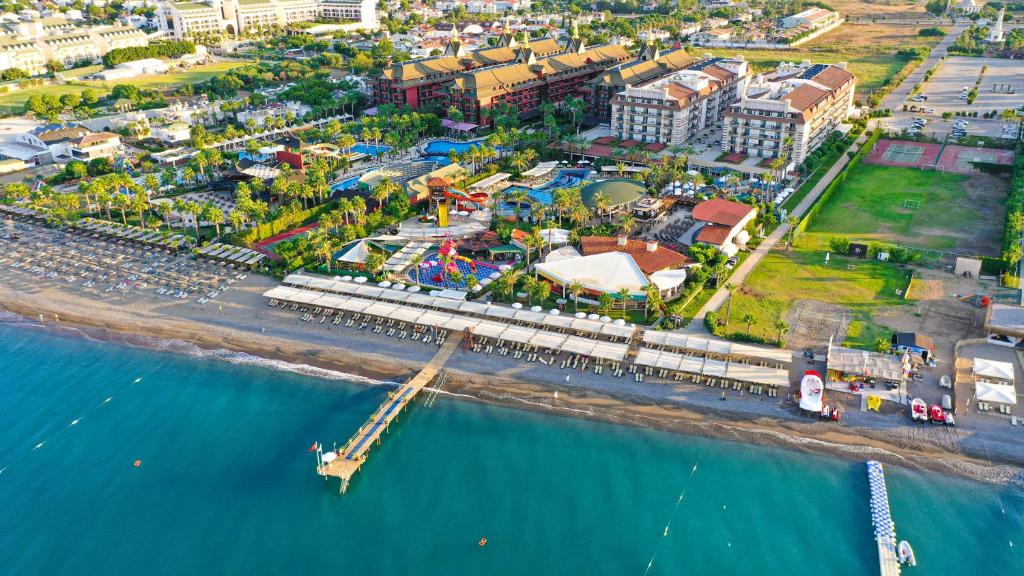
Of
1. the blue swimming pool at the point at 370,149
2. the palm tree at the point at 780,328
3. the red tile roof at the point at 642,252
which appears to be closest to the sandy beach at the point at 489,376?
the palm tree at the point at 780,328

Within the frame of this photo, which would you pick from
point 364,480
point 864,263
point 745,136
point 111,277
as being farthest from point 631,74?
point 364,480

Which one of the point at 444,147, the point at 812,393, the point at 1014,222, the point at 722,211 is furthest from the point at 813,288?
the point at 444,147

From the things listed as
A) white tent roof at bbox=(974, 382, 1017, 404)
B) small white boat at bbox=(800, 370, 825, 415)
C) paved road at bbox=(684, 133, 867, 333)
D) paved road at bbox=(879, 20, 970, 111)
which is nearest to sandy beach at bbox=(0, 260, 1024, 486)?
small white boat at bbox=(800, 370, 825, 415)

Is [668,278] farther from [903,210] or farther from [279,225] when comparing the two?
[279,225]

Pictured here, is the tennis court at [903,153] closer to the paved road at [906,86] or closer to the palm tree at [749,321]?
the paved road at [906,86]

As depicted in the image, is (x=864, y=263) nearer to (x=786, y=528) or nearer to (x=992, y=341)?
(x=992, y=341)

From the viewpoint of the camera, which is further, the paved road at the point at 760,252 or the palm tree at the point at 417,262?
the palm tree at the point at 417,262
